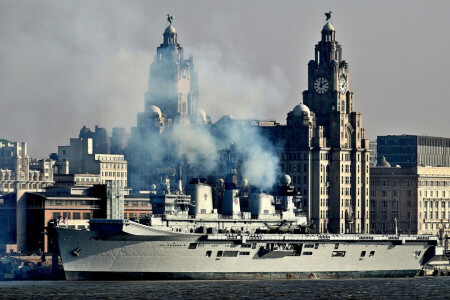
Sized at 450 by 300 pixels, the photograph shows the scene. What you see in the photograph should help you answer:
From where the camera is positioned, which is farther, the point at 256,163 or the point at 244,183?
the point at 256,163

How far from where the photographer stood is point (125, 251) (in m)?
132

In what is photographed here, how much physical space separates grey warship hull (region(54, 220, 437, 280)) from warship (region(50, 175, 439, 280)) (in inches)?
3.7

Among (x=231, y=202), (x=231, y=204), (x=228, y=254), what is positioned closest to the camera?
(x=228, y=254)

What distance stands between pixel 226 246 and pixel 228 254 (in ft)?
2.84

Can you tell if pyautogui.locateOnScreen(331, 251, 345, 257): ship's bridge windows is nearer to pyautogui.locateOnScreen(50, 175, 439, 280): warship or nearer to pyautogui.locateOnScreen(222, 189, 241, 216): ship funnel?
pyautogui.locateOnScreen(50, 175, 439, 280): warship

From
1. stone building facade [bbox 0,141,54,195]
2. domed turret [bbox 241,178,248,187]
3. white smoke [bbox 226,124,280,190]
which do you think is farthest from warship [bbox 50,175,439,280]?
stone building facade [bbox 0,141,54,195]

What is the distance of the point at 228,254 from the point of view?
13750 cm

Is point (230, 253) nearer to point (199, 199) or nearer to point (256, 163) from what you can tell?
point (199, 199)

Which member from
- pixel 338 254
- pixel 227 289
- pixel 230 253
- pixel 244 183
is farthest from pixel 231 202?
pixel 244 183

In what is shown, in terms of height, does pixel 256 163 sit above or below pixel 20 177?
above

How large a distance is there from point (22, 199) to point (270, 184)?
30533 millimetres

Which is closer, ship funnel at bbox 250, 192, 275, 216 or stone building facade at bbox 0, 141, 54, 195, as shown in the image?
ship funnel at bbox 250, 192, 275, 216

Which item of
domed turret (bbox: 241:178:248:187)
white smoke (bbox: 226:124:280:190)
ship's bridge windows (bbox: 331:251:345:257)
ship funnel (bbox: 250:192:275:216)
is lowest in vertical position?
ship's bridge windows (bbox: 331:251:345:257)

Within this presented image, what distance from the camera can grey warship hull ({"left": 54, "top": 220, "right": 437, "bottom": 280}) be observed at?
13225cm
